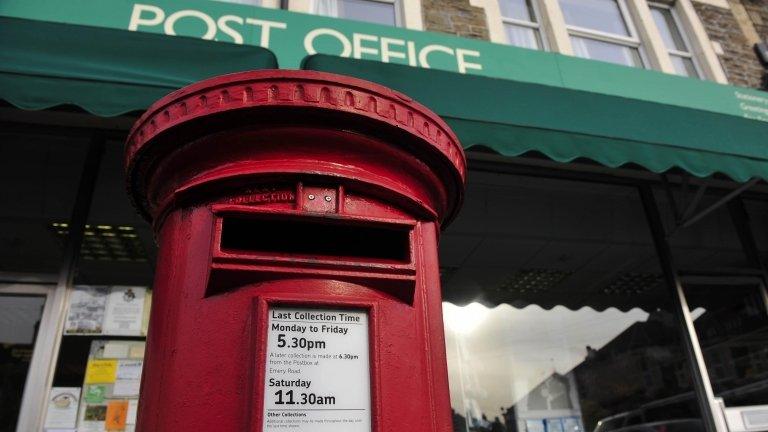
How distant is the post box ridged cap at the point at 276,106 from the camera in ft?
4.28

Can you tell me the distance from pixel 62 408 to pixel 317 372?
9.08ft

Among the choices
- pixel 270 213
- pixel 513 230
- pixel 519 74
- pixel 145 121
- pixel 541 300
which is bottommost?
pixel 270 213

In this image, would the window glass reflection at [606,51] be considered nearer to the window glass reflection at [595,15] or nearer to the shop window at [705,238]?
the window glass reflection at [595,15]

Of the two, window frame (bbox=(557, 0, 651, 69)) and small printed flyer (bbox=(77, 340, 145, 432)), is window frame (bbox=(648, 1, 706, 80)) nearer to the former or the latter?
window frame (bbox=(557, 0, 651, 69))

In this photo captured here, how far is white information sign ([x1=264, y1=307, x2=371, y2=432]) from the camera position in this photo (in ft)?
3.66

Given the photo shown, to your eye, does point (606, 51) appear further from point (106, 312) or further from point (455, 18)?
point (106, 312)

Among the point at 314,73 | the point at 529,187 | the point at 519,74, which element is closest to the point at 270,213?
the point at 314,73

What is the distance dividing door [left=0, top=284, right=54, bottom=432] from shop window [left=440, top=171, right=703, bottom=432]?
9.98ft

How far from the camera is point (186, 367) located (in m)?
1.15

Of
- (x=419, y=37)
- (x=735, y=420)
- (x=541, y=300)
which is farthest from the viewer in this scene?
(x=541, y=300)

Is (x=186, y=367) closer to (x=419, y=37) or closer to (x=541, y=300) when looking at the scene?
(x=419, y=37)

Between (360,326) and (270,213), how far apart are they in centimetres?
34

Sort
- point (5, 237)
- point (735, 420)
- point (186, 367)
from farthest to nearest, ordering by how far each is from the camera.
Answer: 1. point (735, 420)
2. point (5, 237)
3. point (186, 367)

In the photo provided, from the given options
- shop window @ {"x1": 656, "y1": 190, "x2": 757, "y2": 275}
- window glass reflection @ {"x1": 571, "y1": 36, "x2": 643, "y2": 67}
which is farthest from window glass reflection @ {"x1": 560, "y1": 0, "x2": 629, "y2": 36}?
shop window @ {"x1": 656, "y1": 190, "x2": 757, "y2": 275}
